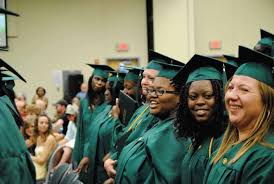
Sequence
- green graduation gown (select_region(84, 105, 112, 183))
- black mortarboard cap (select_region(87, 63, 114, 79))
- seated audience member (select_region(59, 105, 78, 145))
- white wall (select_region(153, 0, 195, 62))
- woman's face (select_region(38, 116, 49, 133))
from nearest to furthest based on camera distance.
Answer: green graduation gown (select_region(84, 105, 112, 183)) < black mortarboard cap (select_region(87, 63, 114, 79)) < woman's face (select_region(38, 116, 49, 133)) < seated audience member (select_region(59, 105, 78, 145)) < white wall (select_region(153, 0, 195, 62))

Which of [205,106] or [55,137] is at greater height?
[205,106]

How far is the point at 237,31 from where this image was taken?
48.1 ft

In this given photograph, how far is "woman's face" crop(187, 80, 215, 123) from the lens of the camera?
3492mm

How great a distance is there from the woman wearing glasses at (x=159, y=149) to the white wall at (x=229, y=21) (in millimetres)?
10613

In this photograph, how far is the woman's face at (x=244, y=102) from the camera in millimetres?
2934

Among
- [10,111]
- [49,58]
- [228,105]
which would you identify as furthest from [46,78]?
[228,105]

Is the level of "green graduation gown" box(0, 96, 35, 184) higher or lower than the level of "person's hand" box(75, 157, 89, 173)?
higher

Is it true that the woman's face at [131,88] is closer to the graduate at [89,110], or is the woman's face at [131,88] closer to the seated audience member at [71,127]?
the graduate at [89,110]

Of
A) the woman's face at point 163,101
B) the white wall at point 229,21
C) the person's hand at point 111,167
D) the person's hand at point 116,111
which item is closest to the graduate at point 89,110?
the person's hand at point 116,111

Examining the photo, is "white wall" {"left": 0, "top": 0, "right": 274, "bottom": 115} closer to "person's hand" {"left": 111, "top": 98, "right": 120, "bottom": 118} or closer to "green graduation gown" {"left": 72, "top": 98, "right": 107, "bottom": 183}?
"green graduation gown" {"left": 72, "top": 98, "right": 107, "bottom": 183}

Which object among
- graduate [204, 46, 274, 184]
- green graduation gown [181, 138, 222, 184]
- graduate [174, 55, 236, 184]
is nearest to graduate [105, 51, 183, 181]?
graduate [174, 55, 236, 184]

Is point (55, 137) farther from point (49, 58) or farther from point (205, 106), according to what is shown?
point (49, 58)

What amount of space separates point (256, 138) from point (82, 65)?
39.5 ft

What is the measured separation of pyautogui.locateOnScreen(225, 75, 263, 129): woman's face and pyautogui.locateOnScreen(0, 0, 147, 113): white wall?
1183cm
